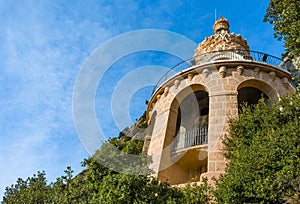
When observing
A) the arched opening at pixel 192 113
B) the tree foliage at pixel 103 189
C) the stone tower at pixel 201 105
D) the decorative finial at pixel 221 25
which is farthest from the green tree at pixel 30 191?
the decorative finial at pixel 221 25

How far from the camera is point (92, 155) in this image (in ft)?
39.7

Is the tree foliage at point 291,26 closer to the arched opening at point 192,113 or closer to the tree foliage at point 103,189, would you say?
the tree foliage at point 103,189

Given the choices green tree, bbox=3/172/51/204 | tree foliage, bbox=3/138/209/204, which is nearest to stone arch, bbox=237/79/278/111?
tree foliage, bbox=3/138/209/204

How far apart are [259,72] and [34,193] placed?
1257cm

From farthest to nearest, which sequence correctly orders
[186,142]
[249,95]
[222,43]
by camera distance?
1. [222,43]
2. [249,95]
3. [186,142]

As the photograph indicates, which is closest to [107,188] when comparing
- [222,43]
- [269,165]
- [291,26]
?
[269,165]

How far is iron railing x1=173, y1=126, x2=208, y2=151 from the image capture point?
57.0 ft

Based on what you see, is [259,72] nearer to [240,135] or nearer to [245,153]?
[240,135]

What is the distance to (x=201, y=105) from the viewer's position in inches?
805

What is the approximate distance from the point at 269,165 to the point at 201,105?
10.4 metres

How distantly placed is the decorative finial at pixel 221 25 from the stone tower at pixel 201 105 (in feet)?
10.6

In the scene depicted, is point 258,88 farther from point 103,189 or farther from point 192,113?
point 103,189

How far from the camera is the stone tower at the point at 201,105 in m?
16.2

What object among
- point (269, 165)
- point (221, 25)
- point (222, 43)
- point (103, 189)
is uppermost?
point (221, 25)
